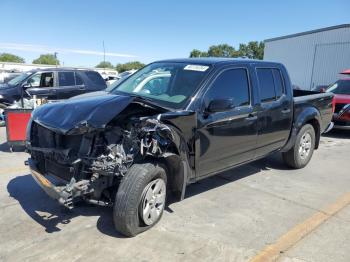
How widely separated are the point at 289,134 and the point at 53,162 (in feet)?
12.8

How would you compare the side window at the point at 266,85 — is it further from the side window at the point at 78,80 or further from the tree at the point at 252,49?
the tree at the point at 252,49

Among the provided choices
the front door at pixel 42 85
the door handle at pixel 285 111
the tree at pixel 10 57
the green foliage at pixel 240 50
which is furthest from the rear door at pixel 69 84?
the tree at pixel 10 57

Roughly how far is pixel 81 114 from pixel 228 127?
6.22 feet

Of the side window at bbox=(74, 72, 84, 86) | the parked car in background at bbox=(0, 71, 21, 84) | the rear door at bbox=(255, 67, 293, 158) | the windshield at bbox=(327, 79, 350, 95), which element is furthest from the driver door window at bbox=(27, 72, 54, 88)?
the windshield at bbox=(327, 79, 350, 95)

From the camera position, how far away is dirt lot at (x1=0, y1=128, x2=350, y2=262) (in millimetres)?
3555

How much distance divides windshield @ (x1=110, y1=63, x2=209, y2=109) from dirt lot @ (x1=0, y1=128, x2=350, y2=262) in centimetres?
143

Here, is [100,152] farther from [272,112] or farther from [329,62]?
[329,62]

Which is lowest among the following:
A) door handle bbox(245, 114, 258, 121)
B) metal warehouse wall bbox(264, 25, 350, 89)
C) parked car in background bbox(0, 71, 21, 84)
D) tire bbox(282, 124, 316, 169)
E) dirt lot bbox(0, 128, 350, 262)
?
dirt lot bbox(0, 128, 350, 262)

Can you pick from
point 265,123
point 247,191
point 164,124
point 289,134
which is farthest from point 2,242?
point 289,134

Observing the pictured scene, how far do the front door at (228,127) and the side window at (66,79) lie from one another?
24.5 feet

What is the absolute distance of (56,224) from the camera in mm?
4117

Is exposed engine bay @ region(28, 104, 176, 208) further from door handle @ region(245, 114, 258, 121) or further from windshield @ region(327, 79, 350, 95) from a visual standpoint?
windshield @ region(327, 79, 350, 95)

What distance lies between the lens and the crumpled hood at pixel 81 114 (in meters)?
3.60

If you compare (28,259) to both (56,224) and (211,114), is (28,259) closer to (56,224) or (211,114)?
(56,224)
